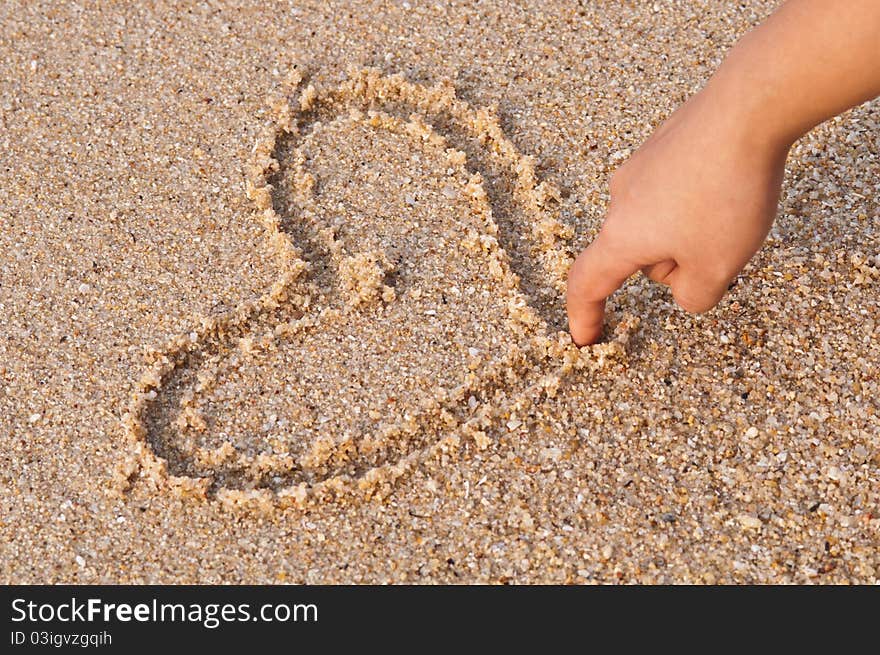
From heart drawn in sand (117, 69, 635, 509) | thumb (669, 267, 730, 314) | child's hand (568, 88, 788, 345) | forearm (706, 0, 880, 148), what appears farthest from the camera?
heart drawn in sand (117, 69, 635, 509)

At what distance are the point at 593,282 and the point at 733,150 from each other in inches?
14.8

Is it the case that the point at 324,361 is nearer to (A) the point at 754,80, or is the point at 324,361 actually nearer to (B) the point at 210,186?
(B) the point at 210,186

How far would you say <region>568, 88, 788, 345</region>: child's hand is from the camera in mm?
1562

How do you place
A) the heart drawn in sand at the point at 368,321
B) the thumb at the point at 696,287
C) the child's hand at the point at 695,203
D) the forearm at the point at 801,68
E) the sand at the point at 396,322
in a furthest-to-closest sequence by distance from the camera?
the heart drawn in sand at the point at 368,321 < the sand at the point at 396,322 < the thumb at the point at 696,287 < the child's hand at the point at 695,203 < the forearm at the point at 801,68

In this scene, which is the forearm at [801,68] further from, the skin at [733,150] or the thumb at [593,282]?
the thumb at [593,282]

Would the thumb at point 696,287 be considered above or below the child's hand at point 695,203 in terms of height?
below

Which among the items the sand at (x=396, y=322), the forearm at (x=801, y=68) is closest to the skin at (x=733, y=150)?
the forearm at (x=801, y=68)

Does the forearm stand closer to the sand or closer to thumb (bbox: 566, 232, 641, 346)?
thumb (bbox: 566, 232, 641, 346)

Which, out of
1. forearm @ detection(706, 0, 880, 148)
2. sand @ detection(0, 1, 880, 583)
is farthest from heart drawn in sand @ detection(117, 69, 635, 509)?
forearm @ detection(706, 0, 880, 148)

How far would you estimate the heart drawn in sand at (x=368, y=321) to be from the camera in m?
2.02

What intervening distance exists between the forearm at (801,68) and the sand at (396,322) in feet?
2.31

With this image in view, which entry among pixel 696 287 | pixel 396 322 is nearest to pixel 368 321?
pixel 396 322

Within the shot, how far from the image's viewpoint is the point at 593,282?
182 centimetres

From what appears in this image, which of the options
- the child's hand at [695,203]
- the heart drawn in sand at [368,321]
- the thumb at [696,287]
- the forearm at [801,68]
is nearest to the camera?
the forearm at [801,68]
